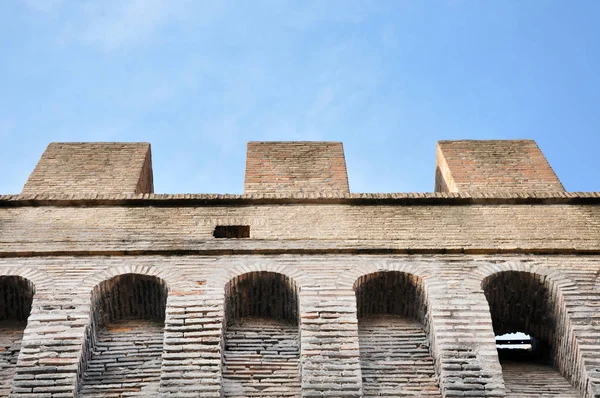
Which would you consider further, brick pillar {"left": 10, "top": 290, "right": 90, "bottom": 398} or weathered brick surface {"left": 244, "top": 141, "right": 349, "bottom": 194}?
weathered brick surface {"left": 244, "top": 141, "right": 349, "bottom": 194}

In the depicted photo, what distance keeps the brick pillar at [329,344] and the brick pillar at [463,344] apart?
26.2 inches

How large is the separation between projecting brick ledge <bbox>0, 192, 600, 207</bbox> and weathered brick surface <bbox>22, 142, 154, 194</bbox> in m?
0.22

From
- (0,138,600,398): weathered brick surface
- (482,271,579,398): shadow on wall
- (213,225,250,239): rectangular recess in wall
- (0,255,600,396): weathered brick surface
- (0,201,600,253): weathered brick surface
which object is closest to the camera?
(0,255,600,396): weathered brick surface

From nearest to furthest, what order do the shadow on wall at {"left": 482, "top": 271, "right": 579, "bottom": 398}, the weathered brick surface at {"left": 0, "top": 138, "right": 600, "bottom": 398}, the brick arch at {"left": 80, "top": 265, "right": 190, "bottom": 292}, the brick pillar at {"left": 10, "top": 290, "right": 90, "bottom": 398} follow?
the brick pillar at {"left": 10, "top": 290, "right": 90, "bottom": 398} → the weathered brick surface at {"left": 0, "top": 138, "right": 600, "bottom": 398} → the shadow on wall at {"left": 482, "top": 271, "right": 579, "bottom": 398} → the brick arch at {"left": 80, "top": 265, "right": 190, "bottom": 292}

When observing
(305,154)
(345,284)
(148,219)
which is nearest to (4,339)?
(148,219)

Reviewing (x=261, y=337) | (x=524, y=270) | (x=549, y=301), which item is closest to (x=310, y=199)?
(x=261, y=337)

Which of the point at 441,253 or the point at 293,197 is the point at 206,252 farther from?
the point at 441,253

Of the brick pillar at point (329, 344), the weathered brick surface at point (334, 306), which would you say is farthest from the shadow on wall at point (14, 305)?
the brick pillar at point (329, 344)

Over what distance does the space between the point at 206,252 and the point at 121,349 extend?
121 cm

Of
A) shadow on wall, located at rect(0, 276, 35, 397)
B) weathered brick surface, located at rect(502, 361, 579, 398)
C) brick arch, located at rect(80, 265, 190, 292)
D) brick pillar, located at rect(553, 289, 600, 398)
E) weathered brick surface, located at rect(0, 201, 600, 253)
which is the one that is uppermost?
weathered brick surface, located at rect(0, 201, 600, 253)

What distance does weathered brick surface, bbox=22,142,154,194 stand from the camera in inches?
326

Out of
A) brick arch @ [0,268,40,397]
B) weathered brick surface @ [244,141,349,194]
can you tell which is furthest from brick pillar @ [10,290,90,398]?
weathered brick surface @ [244,141,349,194]

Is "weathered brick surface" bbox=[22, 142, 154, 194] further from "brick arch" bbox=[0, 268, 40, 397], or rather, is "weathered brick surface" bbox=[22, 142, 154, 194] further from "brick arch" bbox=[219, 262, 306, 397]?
"brick arch" bbox=[219, 262, 306, 397]

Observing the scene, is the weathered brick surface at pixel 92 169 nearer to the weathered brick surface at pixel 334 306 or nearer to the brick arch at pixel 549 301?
the weathered brick surface at pixel 334 306
